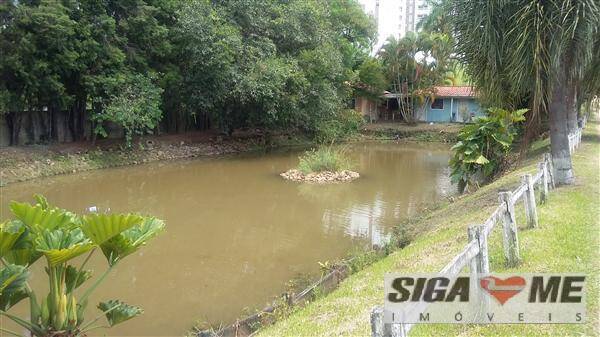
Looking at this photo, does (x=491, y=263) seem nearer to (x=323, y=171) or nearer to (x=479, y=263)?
(x=479, y=263)

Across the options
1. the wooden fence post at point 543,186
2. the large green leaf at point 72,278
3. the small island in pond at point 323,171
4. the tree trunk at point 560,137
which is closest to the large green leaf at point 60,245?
the large green leaf at point 72,278

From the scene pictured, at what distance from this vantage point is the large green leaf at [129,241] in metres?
4.23

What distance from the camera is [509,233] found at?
17.1ft

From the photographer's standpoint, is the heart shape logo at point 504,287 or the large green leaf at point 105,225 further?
the heart shape logo at point 504,287

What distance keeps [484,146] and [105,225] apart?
1093 centimetres

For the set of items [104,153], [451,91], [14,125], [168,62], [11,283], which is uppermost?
[168,62]

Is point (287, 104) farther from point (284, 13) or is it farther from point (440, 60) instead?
point (440, 60)

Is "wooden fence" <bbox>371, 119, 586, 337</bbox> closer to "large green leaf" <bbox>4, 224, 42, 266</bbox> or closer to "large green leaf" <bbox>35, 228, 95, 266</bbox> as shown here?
"large green leaf" <bbox>35, 228, 95, 266</bbox>

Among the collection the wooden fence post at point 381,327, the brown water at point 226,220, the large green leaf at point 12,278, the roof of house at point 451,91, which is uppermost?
the roof of house at point 451,91

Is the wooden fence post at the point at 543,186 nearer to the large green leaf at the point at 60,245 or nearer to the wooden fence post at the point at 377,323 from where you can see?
the wooden fence post at the point at 377,323

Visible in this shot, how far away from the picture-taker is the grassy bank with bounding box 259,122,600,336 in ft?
13.3

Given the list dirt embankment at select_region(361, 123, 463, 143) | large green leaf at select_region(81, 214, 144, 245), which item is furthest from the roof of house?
large green leaf at select_region(81, 214, 144, 245)

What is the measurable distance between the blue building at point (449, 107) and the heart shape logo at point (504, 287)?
32.7 meters

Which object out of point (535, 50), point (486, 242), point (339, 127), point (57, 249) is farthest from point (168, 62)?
point (486, 242)
